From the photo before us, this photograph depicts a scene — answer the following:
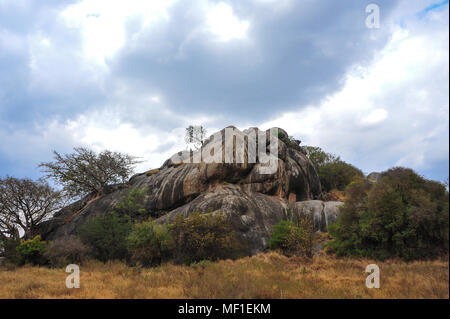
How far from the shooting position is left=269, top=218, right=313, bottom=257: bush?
50.3 ft

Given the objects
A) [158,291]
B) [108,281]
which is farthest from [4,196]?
[158,291]

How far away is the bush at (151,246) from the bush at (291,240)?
7.04 meters

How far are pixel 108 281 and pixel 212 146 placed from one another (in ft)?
57.4

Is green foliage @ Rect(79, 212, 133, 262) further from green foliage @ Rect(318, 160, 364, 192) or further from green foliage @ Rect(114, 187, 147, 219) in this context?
green foliage @ Rect(318, 160, 364, 192)

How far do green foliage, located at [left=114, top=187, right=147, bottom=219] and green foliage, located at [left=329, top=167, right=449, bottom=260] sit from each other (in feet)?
63.9

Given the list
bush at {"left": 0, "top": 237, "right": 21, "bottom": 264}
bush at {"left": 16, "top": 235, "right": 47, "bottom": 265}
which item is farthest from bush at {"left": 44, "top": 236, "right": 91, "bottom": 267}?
bush at {"left": 0, "top": 237, "right": 21, "bottom": 264}

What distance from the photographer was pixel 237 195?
21.4 metres

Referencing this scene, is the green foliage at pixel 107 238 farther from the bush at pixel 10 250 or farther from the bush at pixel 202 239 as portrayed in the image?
the bush at pixel 10 250

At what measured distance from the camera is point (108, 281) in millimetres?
11180

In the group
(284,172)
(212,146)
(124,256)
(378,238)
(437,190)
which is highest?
(212,146)
